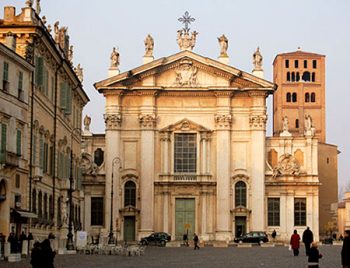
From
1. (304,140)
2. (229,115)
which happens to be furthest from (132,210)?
(304,140)

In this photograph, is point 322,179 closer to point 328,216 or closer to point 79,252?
point 328,216

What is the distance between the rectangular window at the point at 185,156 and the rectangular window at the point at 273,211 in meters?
8.13

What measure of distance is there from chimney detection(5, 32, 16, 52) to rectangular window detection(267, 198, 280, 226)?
4365 cm

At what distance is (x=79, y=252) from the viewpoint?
49.9 meters

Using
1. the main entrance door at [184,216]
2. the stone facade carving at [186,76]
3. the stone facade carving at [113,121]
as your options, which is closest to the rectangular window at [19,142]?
the stone facade carving at [113,121]

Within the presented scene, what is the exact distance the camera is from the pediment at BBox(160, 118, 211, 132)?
79812 millimetres

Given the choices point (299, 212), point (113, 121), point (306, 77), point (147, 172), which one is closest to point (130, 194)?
point (147, 172)

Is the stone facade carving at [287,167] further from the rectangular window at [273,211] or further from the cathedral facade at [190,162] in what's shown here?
the rectangular window at [273,211]

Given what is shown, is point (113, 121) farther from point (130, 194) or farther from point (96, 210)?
point (96, 210)

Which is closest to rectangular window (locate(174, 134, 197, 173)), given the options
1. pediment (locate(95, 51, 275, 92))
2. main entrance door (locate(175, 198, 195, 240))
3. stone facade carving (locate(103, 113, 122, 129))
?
main entrance door (locate(175, 198, 195, 240))

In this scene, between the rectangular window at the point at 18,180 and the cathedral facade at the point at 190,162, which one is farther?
the cathedral facade at the point at 190,162

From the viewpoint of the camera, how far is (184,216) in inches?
3140

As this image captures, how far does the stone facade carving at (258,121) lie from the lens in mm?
79500

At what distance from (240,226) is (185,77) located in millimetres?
14961
